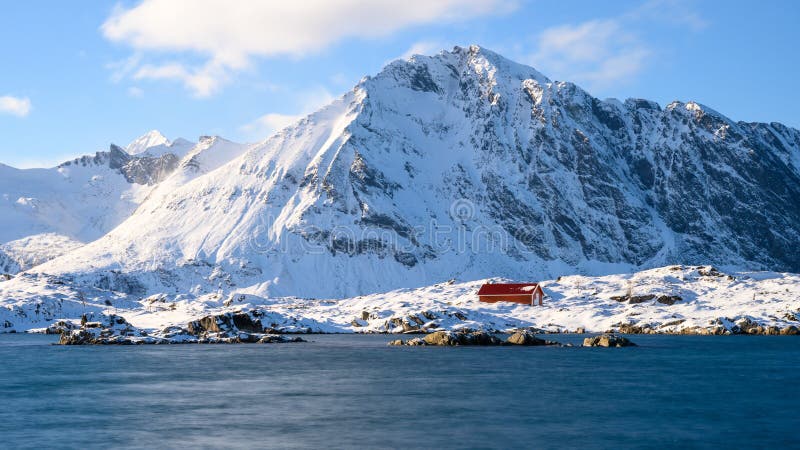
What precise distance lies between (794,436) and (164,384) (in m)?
53.1

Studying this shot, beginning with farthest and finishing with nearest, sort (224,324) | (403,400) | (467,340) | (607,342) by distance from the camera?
(224,324) < (467,340) < (607,342) < (403,400)

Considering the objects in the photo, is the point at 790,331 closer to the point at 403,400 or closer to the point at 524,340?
the point at 524,340

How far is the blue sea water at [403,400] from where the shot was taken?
51.8 meters

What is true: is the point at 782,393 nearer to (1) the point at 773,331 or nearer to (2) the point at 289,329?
(1) the point at 773,331

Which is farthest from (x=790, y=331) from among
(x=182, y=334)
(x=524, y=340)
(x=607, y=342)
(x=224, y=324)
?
(x=182, y=334)

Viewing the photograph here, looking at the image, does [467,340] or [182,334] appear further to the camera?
[182,334]

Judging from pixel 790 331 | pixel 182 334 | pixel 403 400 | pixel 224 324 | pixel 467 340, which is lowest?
pixel 403 400

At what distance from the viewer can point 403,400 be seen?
68.1 meters

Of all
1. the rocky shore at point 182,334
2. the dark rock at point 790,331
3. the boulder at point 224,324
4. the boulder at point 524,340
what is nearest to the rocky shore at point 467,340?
the boulder at point 524,340

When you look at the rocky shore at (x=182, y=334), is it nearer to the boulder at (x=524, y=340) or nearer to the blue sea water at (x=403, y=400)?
the blue sea water at (x=403, y=400)

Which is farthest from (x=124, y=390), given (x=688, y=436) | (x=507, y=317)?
(x=507, y=317)

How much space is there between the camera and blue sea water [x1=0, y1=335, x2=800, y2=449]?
170 ft

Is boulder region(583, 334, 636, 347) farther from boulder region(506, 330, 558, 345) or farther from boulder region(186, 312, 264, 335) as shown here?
boulder region(186, 312, 264, 335)

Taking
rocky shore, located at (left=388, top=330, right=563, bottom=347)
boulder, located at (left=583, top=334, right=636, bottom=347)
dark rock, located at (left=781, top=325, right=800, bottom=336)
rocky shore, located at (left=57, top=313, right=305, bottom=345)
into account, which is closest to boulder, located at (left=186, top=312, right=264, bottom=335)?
rocky shore, located at (left=57, top=313, right=305, bottom=345)
